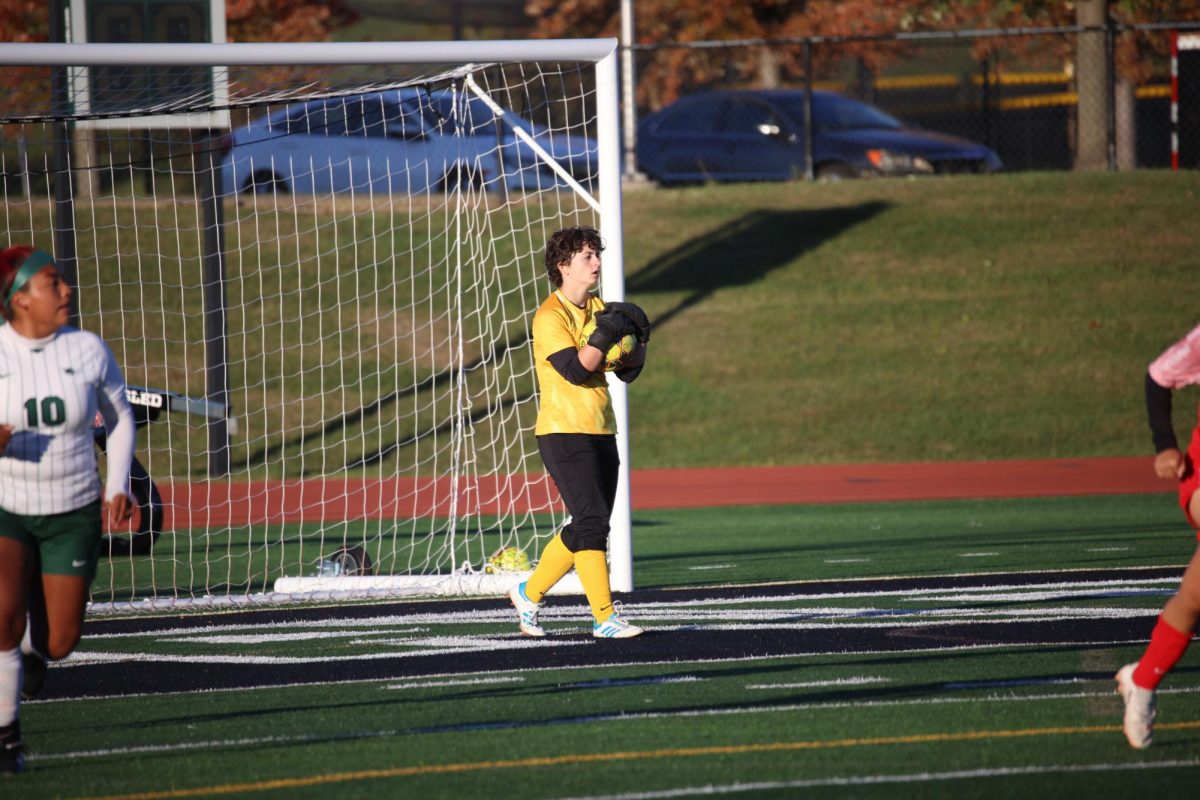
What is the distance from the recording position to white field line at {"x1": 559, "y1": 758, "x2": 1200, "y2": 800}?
4.95 meters

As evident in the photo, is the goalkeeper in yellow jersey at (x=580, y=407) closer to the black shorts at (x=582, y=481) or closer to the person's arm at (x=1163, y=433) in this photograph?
the black shorts at (x=582, y=481)

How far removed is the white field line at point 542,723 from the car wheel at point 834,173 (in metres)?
19.0

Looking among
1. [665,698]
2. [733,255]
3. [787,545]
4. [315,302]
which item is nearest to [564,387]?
[665,698]

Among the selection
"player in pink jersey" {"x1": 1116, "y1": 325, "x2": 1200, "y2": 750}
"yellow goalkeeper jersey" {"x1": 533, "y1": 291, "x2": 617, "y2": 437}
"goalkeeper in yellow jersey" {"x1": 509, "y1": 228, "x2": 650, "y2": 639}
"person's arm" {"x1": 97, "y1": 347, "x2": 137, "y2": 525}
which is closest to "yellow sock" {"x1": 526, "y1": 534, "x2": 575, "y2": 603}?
"goalkeeper in yellow jersey" {"x1": 509, "y1": 228, "x2": 650, "y2": 639}

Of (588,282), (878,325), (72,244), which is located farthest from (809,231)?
(588,282)

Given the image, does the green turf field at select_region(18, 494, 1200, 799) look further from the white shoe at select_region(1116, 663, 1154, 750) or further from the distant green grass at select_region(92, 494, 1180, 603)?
the distant green grass at select_region(92, 494, 1180, 603)

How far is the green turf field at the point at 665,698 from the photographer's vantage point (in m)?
5.22

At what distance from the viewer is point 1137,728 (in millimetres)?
5301

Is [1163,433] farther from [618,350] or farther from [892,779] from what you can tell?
[618,350]

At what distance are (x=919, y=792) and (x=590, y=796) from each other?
1.02 metres

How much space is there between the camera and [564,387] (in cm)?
777

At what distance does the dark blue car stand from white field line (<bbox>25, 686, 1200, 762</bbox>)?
19.0 m

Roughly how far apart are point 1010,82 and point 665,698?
3320cm

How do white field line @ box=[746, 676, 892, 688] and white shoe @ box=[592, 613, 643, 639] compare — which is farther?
white shoe @ box=[592, 613, 643, 639]
